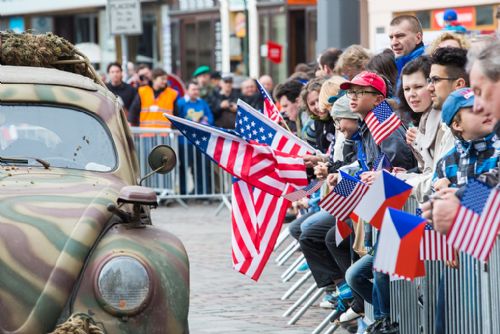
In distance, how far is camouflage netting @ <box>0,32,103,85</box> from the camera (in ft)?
32.7

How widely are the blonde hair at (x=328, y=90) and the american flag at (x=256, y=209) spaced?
1282mm

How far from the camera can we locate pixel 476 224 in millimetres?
5918

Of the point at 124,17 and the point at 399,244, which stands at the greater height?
the point at 124,17

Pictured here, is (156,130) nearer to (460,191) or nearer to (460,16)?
(460,16)

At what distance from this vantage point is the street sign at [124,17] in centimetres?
2725

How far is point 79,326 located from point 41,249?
0.52 meters

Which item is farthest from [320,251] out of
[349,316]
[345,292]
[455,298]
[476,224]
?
[476,224]

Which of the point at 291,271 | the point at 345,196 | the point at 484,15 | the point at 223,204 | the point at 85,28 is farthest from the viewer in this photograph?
the point at 85,28

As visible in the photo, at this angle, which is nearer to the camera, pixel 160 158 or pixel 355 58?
pixel 160 158

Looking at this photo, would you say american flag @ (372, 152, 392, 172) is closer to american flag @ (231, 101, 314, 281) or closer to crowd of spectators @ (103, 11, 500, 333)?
crowd of spectators @ (103, 11, 500, 333)

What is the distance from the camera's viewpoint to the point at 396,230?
21.7 ft

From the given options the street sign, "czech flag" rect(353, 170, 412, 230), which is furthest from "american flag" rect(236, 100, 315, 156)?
the street sign

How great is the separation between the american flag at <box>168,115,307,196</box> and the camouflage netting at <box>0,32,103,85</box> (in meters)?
1.23

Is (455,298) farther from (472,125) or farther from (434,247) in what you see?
(472,125)
